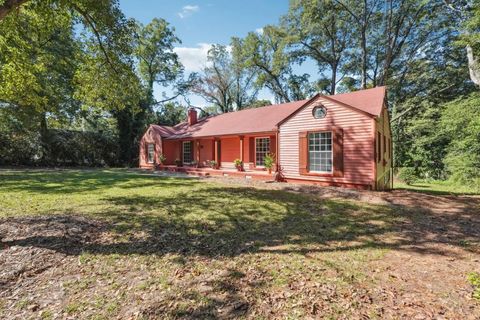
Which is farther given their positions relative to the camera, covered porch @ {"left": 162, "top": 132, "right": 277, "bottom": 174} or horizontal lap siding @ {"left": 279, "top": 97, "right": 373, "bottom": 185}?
covered porch @ {"left": 162, "top": 132, "right": 277, "bottom": 174}

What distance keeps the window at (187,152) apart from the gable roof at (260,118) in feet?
2.66

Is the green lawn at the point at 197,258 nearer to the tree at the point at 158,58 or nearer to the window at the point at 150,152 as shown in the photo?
the window at the point at 150,152

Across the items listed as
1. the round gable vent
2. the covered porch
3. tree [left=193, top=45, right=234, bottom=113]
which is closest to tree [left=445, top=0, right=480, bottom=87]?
the round gable vent

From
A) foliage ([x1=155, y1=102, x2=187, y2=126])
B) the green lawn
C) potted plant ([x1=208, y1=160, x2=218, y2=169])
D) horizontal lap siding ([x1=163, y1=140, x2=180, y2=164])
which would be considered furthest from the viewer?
foliage ([x1=155, y1=102, x2=187, y2=126])

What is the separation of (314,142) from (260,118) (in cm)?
573

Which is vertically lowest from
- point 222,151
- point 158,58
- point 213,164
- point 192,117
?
point 213,164

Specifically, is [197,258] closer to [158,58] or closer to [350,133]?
[350,133]

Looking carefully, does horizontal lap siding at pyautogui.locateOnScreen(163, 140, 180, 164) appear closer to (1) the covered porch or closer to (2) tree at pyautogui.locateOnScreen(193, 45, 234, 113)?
(1) the covered porch

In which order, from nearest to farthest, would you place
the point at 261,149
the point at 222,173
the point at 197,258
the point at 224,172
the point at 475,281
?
the point at 475,281, the point at 197,258, the point at 261,149, the point at 224,172, the point at 222,173

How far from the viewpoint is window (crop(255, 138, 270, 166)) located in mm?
15227

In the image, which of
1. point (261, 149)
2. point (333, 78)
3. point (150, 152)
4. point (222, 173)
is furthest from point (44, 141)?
point (333, 78)

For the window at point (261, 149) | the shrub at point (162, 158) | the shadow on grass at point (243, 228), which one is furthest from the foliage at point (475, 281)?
the shrub at point (162, 158)

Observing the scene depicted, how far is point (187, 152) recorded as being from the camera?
20.5m

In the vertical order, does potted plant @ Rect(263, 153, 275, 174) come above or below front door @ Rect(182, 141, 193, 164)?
below
